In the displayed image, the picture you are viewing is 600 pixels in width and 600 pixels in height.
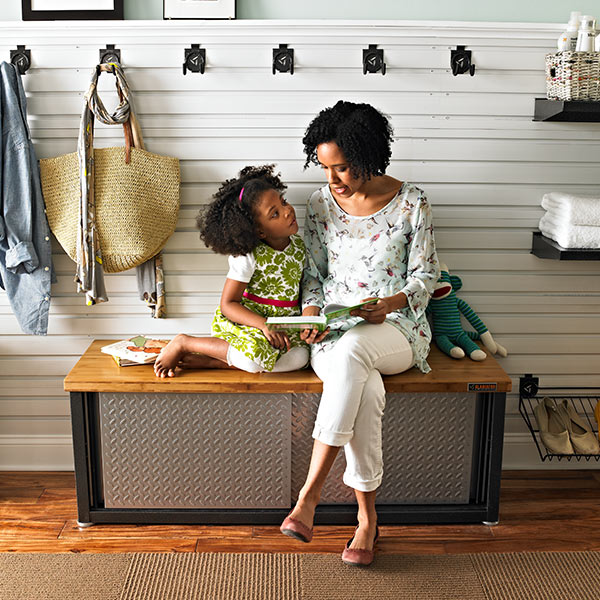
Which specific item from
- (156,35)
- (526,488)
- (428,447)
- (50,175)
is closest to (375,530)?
(428,447)

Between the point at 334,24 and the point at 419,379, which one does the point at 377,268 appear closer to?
the point at 419,379

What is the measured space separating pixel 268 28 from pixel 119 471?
1.67 metres

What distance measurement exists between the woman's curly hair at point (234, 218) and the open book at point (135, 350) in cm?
45

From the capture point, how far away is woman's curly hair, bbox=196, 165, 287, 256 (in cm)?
252

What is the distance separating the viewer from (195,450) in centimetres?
257

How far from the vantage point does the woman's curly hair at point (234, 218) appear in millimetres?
2516

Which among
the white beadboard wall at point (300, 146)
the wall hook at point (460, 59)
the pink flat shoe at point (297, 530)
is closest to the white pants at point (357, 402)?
the pink flat shoe at point (297, 530)

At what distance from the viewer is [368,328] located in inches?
96.1

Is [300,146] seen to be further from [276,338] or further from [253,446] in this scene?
[253,446]

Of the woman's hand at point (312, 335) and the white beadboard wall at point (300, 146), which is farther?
the white beadboard wall at point (300, 146)

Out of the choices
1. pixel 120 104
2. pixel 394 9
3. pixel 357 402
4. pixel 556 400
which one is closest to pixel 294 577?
pixel 357 402

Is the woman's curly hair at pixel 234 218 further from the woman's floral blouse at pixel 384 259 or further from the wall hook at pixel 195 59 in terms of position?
the wall hook at pixel 195 59

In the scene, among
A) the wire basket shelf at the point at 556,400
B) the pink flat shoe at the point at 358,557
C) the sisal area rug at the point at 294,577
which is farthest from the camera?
the wire basket shelf at the point at 556,400

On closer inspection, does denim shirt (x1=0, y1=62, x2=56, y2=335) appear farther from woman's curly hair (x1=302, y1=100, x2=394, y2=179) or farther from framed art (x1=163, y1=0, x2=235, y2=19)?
woman's curly hair (x1=302, y1=100, x2=394, y2=179)
